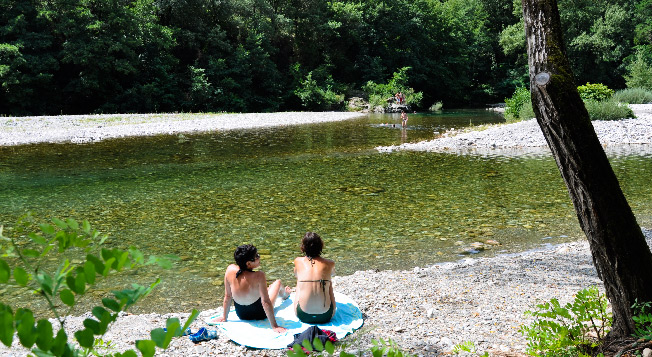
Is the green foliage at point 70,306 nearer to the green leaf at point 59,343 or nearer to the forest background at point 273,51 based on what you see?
the green leaf at point 59,343

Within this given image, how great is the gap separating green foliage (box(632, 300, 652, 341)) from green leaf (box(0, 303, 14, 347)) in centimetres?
350

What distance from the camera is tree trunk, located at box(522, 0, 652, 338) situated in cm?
344

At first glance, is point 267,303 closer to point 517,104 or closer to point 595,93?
point 595,93

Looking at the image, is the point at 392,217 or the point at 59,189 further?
the point at 59,189

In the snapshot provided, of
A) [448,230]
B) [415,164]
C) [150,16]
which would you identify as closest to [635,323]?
[448,230]

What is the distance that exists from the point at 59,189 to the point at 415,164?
9.98 metres

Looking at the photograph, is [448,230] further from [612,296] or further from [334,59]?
[334,59]

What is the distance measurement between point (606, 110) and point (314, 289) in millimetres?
21184

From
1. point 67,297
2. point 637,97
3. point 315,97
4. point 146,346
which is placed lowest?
point 146,346

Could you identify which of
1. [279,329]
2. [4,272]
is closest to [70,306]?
[4,272]

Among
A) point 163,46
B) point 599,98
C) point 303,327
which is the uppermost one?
point 163,46

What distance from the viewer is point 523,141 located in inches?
746

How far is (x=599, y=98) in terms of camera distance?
23859 mm

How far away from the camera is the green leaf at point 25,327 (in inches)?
45.0
